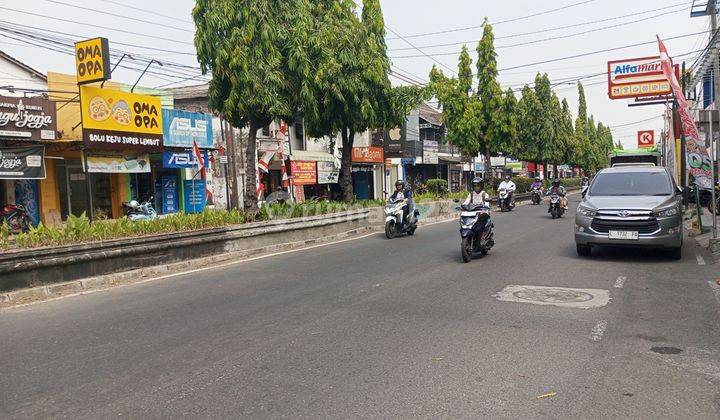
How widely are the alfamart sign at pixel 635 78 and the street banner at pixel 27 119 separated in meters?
41.1

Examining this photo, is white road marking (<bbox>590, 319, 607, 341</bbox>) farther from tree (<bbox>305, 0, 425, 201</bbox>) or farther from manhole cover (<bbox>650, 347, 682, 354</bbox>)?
tree (<bbox>305, 0, 425, 201</bbox>)

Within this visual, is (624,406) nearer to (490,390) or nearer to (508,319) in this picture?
(490,390)

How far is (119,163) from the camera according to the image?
2155cm

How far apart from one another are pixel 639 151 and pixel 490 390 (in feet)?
87.1

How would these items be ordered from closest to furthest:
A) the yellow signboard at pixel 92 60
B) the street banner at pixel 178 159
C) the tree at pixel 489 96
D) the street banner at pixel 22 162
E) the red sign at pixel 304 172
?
the street banner at pixel 22 162 → the yellow signboard at pixel 92 60 → the street banner at pixel 178 159 → the red sign at pixel 304 172 → the tree at pixel 489 96

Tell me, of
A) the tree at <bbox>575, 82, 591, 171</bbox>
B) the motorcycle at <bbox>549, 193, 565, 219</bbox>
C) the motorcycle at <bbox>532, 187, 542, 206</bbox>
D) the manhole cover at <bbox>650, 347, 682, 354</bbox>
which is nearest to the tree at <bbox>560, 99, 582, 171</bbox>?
the tree at <bbox>575, 82, 591, 171</bbox>

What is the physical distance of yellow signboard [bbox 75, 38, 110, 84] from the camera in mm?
17891

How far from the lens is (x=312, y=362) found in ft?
16.0

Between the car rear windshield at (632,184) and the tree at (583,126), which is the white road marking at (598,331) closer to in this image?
the car rear windshield at (632,184)

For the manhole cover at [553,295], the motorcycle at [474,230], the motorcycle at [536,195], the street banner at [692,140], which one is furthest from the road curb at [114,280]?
the motorcycle at [536,195]

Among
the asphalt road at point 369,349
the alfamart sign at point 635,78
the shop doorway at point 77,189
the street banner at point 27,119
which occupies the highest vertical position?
the alfamart sign at point 635,78

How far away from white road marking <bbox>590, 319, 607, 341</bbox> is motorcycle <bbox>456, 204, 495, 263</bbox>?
472 cm

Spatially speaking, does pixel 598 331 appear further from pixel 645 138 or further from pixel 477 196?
pixel 645 138

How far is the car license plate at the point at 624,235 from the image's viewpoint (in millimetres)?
10000
